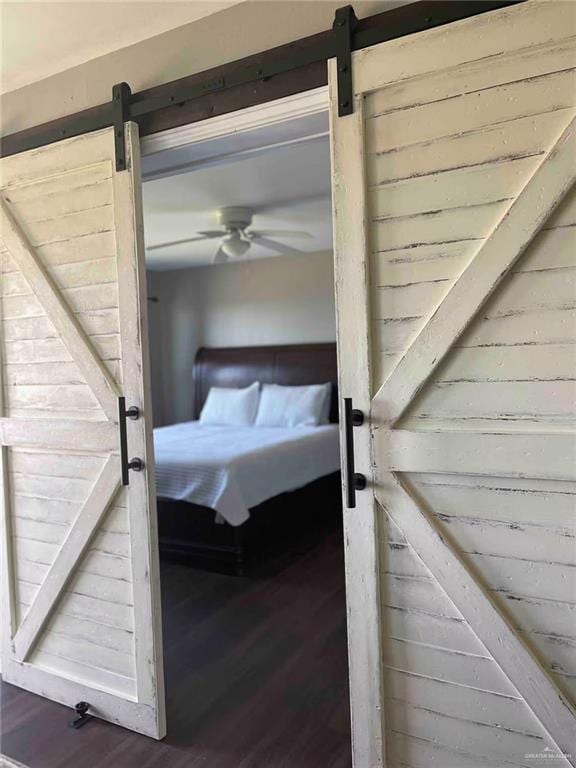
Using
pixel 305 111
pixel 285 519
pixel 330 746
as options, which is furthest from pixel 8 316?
pixel 285 519

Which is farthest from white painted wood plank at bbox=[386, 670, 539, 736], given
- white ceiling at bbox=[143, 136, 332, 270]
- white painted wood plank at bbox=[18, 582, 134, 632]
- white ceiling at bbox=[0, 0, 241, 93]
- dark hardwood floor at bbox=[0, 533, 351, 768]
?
white ceiling at bbox=[0, 0, 241, 93]

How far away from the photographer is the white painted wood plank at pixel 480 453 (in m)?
1.42

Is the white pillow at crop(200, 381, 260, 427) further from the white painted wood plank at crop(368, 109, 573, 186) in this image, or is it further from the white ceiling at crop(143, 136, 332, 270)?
the white painted wood plank at crop(368, 109, 573, 186)

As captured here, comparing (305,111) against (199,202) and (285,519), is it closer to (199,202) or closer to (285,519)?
(199,202)

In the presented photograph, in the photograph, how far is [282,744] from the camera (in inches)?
79.8

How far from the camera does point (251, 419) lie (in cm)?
567

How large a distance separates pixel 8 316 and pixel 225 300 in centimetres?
410

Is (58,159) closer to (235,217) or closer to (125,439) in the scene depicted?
(125,439)

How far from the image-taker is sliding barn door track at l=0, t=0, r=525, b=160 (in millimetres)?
1543

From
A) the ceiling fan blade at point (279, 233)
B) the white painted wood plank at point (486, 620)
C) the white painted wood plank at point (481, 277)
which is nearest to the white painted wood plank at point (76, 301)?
the white painted wood plank at point (481, 277)

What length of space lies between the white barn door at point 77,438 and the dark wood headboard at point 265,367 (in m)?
3.36

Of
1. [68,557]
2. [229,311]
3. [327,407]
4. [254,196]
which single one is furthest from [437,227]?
[229,311]

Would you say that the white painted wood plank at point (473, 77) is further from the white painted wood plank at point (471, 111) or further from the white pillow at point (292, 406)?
the white pillow at point (292, 406)

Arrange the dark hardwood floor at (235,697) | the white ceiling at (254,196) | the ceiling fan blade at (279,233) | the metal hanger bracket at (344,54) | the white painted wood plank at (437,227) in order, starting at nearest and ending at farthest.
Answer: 1. the white painted wood plank at (437,227)
2. the metal hanger bracket at (344,54)
3. the dark hardwood floor at (235,697)
4. the white ceiling at (254,196)
5. the ceiling fan blade at (279,233)
